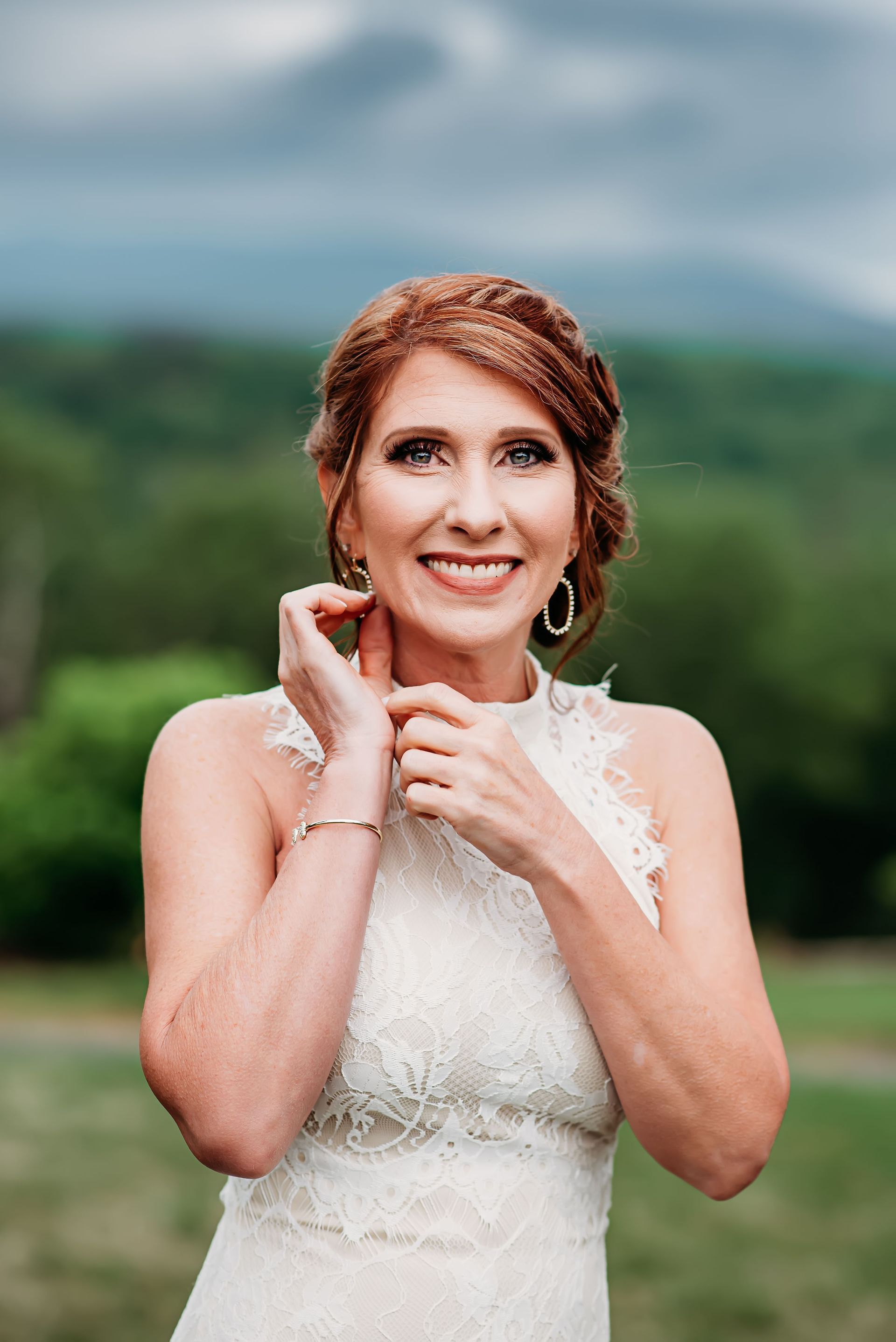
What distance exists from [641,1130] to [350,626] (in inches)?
41.3

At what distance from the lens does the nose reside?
1854 mm

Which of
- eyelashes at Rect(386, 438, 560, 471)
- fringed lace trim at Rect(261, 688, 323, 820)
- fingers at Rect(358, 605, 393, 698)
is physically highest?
eyelashes at Rect(386, 438, 560, 471)

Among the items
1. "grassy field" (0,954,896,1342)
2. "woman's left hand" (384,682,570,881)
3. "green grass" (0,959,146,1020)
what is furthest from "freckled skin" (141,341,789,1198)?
"green grass" (0,959,146,1020)

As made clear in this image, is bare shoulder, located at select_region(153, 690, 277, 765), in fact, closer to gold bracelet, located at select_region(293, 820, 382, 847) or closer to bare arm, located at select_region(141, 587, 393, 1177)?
bare arm, located at select_region(141, 587, 393, 1177)

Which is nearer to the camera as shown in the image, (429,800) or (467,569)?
(429,800)

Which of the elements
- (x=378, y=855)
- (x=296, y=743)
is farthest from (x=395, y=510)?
(x=378, y=855)

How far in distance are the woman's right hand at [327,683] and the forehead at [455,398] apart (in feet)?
0.98

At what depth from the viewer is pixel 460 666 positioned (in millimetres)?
2131

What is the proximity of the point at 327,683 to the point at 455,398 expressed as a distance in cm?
50

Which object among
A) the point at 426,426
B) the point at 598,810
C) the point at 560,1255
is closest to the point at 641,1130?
the point at 560,1255

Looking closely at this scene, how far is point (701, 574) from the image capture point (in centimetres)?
2042

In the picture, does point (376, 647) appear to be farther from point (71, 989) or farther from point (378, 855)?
point (71, 989)

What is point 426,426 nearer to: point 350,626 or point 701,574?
point 350,626

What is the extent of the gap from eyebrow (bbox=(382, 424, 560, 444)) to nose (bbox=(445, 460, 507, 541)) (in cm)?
6
